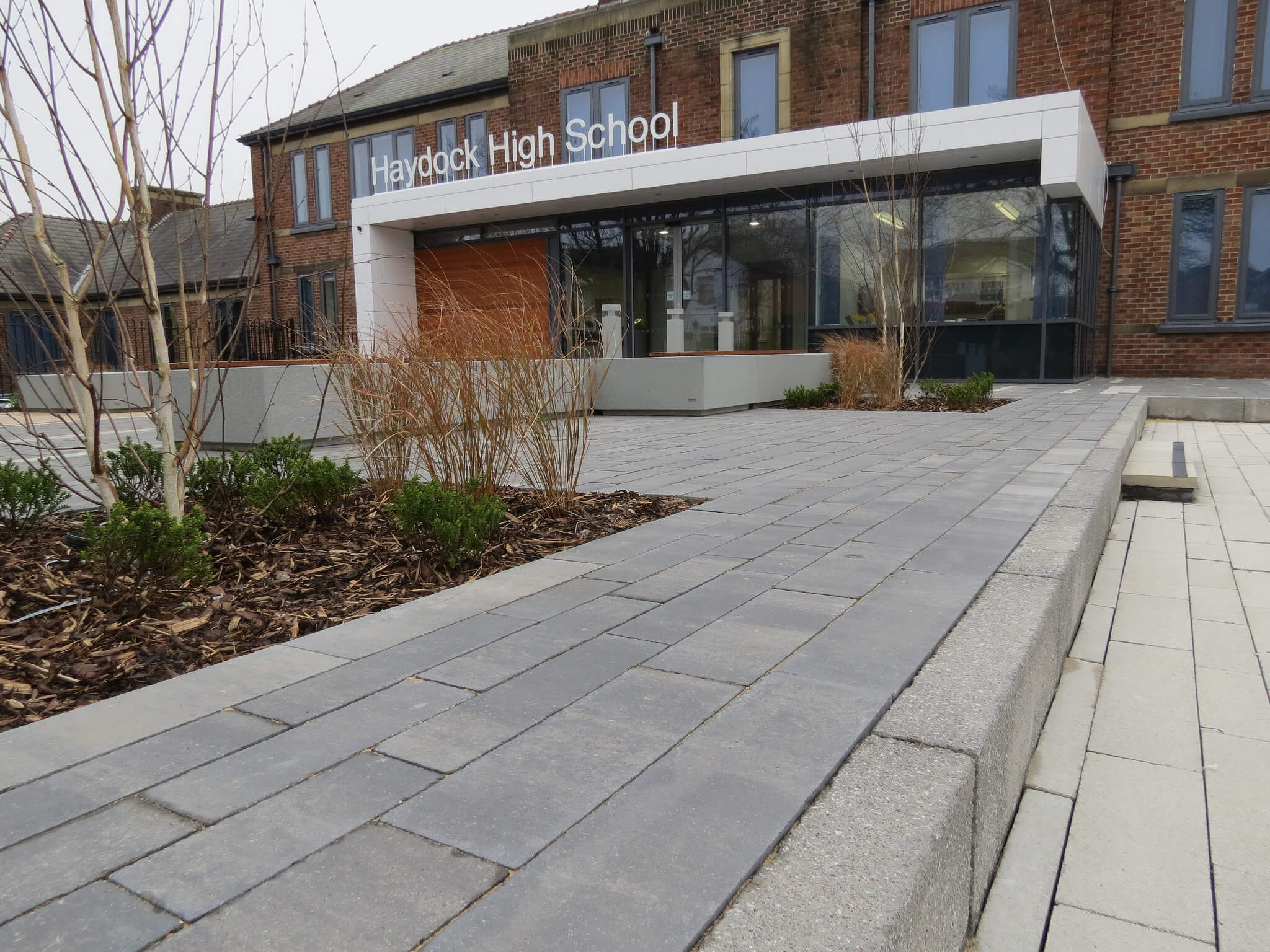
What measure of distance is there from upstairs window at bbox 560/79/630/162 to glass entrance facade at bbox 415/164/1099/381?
4.41ft

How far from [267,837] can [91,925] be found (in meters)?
0.26

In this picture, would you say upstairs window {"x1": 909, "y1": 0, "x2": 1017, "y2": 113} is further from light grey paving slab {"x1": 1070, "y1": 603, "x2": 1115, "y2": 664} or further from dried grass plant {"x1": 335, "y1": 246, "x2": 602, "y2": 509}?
light grey paving slab {"x1": 1070, "y1": 603, "x2": 1115, "y2": 664}

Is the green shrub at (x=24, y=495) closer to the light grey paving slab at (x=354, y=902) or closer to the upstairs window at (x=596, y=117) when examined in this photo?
the light grey paving slab at (x=354, y=902)

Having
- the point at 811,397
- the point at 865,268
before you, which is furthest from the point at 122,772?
the point at 865,268

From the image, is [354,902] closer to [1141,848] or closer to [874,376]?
[1141,848]

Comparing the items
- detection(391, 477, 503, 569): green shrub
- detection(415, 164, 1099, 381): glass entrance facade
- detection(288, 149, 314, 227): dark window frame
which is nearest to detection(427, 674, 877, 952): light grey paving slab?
detection(391, 477, 503, 569): green shrub

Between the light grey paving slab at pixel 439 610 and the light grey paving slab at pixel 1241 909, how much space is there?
6.20 ft

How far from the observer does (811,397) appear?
11055mm

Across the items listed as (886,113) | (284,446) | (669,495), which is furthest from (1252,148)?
(284,446)

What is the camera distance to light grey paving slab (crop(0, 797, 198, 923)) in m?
1.29

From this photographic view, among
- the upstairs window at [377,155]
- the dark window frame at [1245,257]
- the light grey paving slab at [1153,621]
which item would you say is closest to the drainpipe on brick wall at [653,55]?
the upstairs window at [377,155]

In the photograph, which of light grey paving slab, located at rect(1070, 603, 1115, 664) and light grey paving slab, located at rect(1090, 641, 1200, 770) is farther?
light grey paving slab, located at rect(1070, 603, 1115, 664)

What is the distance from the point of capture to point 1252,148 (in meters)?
13.8

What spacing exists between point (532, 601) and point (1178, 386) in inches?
507
